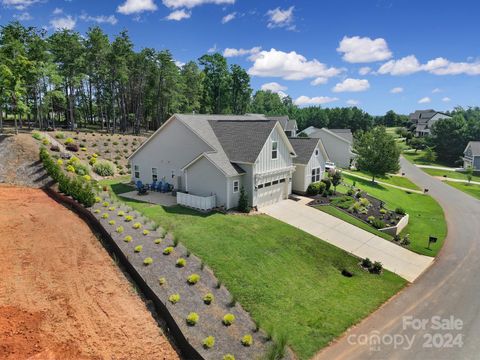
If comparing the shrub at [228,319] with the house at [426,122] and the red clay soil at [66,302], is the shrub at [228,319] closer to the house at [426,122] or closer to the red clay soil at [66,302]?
the red clay soil at [66,302]

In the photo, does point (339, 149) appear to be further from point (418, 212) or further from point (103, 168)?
point (103, 168)

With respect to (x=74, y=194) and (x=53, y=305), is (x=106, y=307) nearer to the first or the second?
(x=53, y=305)

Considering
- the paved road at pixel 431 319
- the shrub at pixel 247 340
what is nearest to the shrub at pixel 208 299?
the shrub at pixel 247 340

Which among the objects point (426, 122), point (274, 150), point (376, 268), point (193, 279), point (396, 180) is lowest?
point (376, 268)

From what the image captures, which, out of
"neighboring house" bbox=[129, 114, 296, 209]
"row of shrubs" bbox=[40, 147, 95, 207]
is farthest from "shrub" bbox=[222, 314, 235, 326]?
"row of shrubs" bbox=[40, 147, 95, 207]

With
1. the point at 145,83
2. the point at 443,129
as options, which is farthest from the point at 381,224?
the point at 443,129

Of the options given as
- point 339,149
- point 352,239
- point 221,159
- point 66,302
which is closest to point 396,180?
point 339,149
